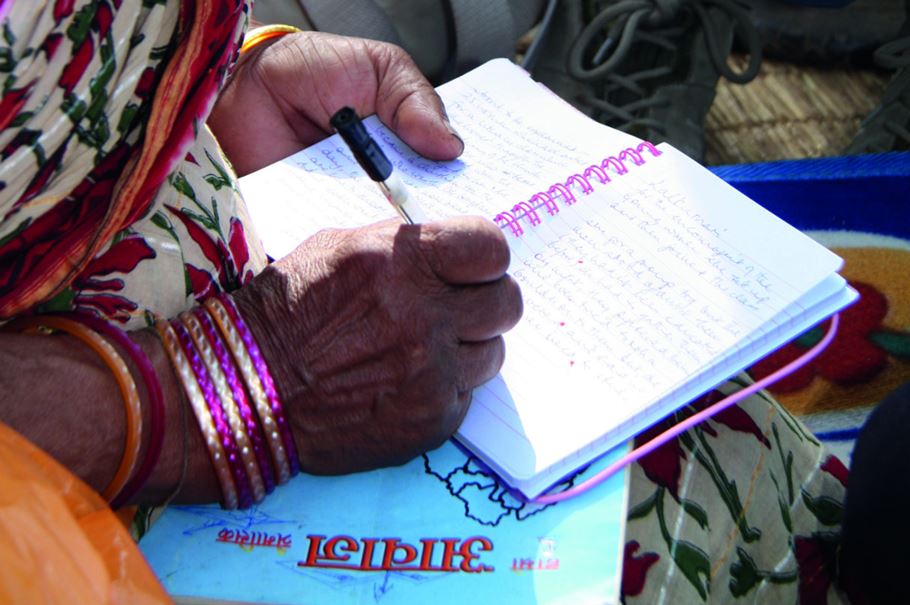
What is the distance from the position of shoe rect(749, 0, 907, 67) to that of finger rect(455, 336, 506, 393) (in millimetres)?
1171

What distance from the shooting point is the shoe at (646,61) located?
1274 millimetres

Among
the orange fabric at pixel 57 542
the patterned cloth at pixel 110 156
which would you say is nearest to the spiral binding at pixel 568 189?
the patterned cloth at pixel 110 156

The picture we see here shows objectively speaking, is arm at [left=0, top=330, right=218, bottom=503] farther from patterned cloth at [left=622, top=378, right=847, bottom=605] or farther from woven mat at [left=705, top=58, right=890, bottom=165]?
woven mat at [left=705, top=58, right=890, bottom=165]

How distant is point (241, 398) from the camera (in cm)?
57

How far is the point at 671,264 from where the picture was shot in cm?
70

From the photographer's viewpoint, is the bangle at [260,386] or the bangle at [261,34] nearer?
the bangle at [260,386]

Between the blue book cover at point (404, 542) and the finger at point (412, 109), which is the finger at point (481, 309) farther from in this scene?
the finger at point (412, 109)

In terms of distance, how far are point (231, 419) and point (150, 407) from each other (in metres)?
0.05

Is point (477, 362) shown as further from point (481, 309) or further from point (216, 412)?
point (216, 412)

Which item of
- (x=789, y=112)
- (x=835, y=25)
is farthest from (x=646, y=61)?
(x=835, y=25)

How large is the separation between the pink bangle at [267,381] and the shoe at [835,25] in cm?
127

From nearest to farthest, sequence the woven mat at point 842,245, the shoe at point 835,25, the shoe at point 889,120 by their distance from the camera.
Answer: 1. the woven mat at point 842,245
2. the shoe at point 889,120
3. the shoe at point 835,25

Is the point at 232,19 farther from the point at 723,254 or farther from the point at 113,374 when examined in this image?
the point at 723,254

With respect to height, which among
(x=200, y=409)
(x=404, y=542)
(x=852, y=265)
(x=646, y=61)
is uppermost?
(x=200, y=409)
